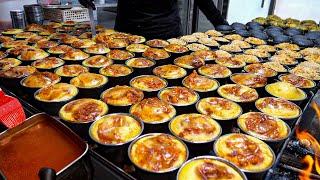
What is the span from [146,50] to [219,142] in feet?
6.32

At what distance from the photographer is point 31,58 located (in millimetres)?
3100

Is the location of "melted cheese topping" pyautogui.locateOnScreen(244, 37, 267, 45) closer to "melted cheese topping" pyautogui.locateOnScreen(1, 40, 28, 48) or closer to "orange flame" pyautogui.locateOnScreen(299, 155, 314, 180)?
"orange flame" pyautogui.locateOnScreen(299, 155, 314, 180)

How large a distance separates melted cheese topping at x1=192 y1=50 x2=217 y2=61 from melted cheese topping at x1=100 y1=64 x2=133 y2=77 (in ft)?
3.19

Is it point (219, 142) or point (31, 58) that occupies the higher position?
point (31, 58)

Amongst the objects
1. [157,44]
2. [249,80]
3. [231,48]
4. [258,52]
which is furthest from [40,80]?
[258,52]

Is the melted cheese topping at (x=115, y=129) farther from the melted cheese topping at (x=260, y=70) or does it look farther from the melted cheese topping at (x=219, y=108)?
the melted cheese topping at (x=260, y=70)

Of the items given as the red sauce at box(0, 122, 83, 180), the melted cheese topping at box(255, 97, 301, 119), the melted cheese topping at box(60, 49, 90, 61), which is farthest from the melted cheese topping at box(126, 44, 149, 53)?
the red sauce at box(0, 122, 83, 180)

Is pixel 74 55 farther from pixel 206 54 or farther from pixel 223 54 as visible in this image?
pixel 223 54

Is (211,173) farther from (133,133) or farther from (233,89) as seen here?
(233,89)

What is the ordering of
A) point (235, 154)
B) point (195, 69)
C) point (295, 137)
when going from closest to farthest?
point (235, 154) < point (295, 137) < point (195, 69)

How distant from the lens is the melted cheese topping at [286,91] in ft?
8.35

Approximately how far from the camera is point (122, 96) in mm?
2316

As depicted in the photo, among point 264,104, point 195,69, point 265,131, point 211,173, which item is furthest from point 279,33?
point 211,173

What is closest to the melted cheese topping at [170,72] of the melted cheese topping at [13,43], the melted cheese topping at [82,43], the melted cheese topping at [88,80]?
the melted cheese topping at [88,80]
